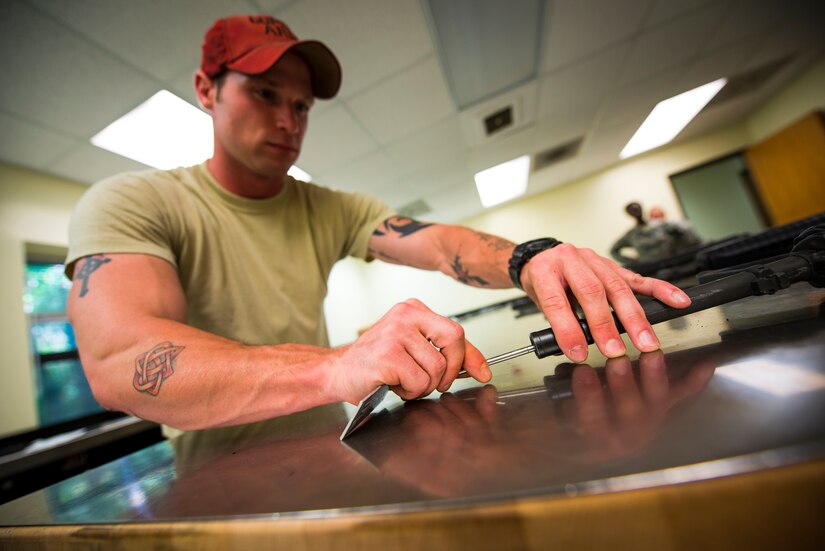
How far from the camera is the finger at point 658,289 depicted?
0.43 metres

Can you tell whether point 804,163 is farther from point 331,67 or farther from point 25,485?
point 25,485

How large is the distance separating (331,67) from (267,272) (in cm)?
80

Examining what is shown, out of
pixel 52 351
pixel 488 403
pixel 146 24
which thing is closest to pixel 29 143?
pixel 146 24

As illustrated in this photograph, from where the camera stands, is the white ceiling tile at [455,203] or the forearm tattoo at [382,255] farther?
the white ceiling tile at [455,203]

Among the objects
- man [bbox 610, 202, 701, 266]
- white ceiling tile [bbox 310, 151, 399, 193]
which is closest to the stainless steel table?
man [bbox 610, 202, 701, 266]

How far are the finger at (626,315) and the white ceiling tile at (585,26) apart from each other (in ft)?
8.98

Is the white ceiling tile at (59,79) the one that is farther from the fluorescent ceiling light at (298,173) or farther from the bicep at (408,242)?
the bicep at (408,242)

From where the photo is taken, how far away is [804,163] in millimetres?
5066

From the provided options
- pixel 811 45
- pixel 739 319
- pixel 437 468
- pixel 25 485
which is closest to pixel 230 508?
pixel 437 468

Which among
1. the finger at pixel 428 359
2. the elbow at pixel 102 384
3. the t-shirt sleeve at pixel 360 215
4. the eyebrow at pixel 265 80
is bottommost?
the finger at pixel 428 359

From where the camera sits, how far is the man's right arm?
1.45ft

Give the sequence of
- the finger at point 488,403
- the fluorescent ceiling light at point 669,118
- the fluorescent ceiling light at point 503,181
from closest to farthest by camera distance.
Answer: the finger at point 488,403
the fluorescent ceiling light at point 669,118
the fluorescent ceiling light at point 503,181

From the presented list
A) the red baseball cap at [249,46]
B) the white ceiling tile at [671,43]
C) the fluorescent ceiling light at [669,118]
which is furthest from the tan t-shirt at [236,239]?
the fluorescent ceiling light at [669,118]

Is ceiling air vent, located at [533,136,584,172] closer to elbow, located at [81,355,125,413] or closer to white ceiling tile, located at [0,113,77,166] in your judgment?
white ceiling tile, located at [0,113,77,166]
